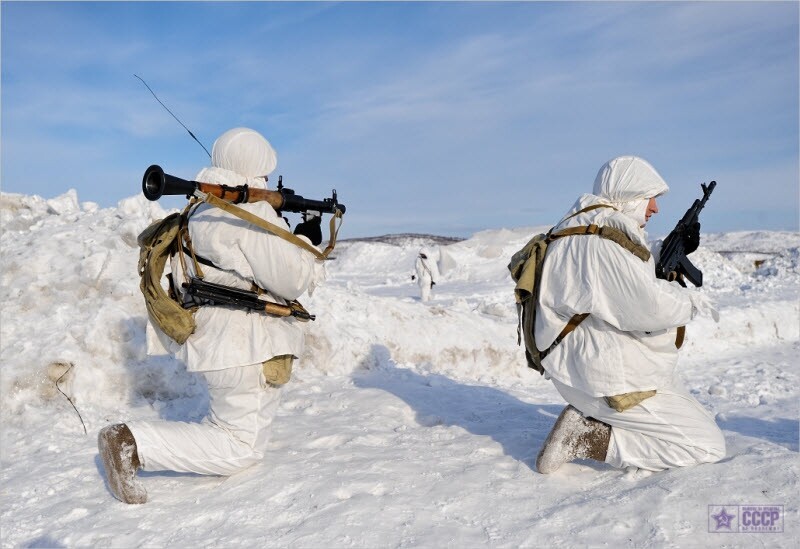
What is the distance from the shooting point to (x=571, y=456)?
3.76 meters

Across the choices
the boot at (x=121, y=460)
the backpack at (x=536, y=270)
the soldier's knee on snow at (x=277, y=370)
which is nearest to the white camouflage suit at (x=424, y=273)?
the backpack at (x=536, y=270)

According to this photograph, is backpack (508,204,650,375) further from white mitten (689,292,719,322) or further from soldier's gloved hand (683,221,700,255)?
soldier's gloved hand (683,221,700,255)

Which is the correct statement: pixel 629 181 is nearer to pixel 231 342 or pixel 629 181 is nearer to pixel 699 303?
pixel 699 303

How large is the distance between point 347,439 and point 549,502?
5.40 ft

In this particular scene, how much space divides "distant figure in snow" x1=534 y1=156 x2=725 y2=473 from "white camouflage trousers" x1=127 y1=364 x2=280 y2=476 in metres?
1.70

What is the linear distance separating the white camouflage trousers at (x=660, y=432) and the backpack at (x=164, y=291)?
7.38ft

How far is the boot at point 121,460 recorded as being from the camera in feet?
11.6

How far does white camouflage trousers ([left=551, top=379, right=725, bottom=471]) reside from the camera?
3.54m

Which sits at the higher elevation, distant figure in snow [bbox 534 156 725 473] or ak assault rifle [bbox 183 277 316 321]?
ak assault rifle [bbox 183 277 316 321]

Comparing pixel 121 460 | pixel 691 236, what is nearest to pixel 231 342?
pixel 121 460

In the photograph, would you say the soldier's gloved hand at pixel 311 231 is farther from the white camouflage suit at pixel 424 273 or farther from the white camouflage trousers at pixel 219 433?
the white camouflage suit at pixel 424 273

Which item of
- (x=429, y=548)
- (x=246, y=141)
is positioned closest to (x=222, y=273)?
(x=246, y=141)

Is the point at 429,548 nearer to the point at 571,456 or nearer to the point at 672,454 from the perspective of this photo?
the point at 571,456

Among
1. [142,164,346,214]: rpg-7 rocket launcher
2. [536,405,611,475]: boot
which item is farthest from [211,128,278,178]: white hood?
[536,405,611,475]: boot
